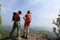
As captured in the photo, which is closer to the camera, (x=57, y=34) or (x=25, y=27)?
(x=25, y=27)

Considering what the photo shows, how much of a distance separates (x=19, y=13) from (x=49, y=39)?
433 cm

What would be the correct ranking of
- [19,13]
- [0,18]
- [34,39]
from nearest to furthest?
[19,13], [34,39], [0,18]

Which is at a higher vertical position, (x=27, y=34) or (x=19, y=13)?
(x=19, y=13)

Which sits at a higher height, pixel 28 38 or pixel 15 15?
pixel 15 15

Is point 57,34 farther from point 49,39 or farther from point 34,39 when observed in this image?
point 34,39

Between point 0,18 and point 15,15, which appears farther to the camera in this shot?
point 0,18

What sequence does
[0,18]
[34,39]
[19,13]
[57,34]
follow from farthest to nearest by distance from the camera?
[0,18]
[57,34]
[34,39]
[19,13]

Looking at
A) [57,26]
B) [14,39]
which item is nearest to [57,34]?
[57,26]

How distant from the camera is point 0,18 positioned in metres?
26.4

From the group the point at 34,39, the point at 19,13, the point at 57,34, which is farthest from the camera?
the point at 57,34

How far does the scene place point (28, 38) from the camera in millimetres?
20109

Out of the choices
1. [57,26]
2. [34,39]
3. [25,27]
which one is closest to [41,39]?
[34,39]

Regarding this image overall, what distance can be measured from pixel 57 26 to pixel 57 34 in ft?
2.54

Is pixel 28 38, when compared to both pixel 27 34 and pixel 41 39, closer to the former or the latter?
pixel 27 34
